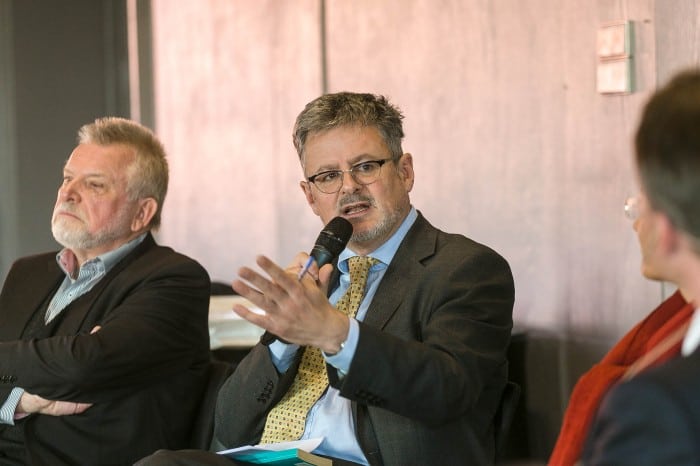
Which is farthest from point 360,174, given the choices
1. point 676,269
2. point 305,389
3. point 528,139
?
point 676,269

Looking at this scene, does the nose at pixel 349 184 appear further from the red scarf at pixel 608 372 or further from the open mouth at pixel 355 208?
the red scarf at pixel 608 372

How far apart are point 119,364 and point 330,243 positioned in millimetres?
951

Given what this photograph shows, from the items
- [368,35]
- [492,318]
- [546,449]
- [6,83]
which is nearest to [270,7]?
[368,35]

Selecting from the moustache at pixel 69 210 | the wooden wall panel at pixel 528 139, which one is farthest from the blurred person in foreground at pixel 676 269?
the moustache at pixel 69 210

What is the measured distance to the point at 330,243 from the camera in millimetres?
2436

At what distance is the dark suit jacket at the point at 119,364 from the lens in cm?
305

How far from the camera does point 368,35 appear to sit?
4.70 metres

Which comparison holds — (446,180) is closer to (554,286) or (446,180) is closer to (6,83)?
(554,286)

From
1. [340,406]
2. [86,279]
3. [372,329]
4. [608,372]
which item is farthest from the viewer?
[86,279]

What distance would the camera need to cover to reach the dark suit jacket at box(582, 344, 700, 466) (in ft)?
4.24

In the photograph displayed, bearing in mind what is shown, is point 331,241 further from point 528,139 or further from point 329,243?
point 528,139

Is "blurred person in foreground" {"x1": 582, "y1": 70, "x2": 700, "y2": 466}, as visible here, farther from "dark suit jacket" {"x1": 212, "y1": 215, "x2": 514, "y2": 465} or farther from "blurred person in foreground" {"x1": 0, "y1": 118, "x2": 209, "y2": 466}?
"blurred person in foreground" {"x1": 0, "y1": 118, "x2": 209, "y2": 466}

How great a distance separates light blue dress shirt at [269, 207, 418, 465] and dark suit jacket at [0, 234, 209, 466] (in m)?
0.58

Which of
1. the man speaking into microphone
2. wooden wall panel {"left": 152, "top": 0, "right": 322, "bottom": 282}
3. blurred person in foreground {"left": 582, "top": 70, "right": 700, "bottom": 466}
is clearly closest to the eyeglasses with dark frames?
the man speaking into microphone
